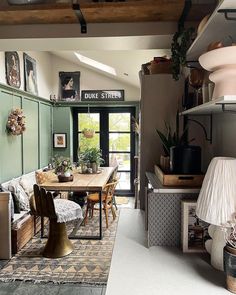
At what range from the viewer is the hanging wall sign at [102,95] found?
23.0 ft

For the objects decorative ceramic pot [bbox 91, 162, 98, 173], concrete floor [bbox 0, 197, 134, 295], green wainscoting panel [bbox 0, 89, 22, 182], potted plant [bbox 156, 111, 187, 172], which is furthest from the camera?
decorative ceramic pot [bbox 91, 162, 98, 173]

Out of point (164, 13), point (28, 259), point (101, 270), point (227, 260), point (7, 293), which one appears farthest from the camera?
point (28, 259)

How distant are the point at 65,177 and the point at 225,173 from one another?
3.58 meters

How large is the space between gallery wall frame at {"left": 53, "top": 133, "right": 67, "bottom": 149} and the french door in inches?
16.6

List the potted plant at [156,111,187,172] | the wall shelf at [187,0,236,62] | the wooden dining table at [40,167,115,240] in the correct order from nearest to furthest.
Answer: the wall shelf at [187,0,236,62] < the potted plant at [156,111,187,172] < the wooden dining table at [40,167,115,240]

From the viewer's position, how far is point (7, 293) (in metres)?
2.77

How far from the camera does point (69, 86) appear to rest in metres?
7.06

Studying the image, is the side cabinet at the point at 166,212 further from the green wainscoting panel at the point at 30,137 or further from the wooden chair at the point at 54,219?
the green wainscoting panel at the point at 30,137

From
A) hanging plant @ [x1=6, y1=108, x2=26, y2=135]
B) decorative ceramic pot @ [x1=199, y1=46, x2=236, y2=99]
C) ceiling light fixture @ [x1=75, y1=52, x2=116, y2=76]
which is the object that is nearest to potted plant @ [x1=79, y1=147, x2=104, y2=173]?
hanging plant @ [x1=6, y1=108, x2=26, y2=135]

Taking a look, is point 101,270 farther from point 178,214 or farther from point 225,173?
point 225,173

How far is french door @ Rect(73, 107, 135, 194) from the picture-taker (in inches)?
283

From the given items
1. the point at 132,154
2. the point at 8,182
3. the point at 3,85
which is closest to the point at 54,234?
the point at 8,182

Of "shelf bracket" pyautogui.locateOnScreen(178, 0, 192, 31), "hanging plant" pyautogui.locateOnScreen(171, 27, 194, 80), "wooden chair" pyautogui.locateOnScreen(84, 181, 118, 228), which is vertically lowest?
"wooden chair" pyautogui.locateOnScreen(84, 181, 118, 228)

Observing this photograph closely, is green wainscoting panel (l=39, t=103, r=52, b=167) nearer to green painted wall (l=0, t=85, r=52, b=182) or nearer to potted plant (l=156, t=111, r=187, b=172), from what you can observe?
green painted wall (l=0, t=85, r=52, b=182)
